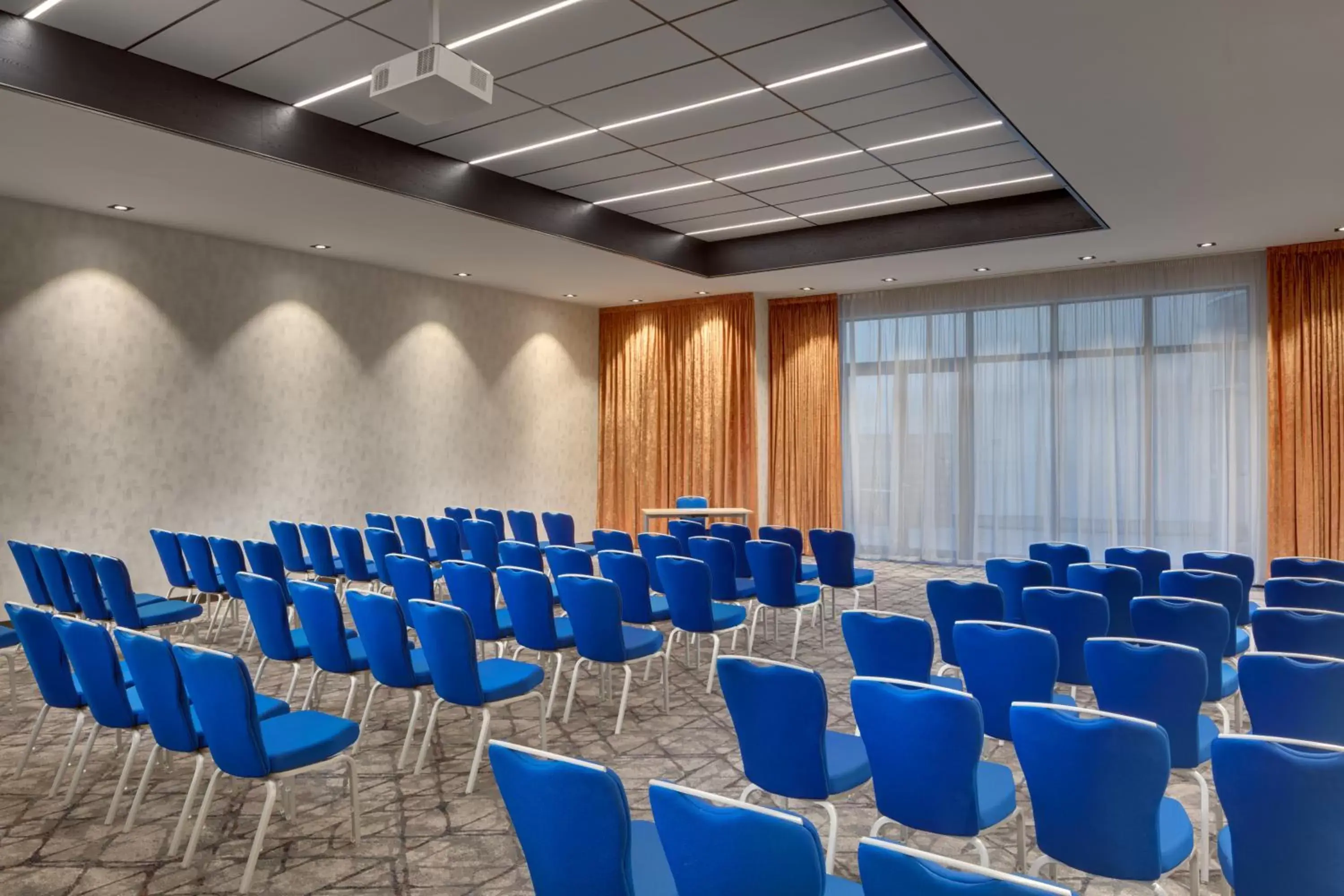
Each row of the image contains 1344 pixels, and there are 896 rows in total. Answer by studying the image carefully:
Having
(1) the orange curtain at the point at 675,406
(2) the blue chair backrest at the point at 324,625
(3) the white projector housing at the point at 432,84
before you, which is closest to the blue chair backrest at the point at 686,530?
(2) the blue chair backrest at the point at 324,625

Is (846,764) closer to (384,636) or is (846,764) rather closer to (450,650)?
(450,650)

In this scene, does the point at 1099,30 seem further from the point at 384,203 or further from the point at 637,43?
the point at 384,203

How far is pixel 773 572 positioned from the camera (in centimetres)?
689

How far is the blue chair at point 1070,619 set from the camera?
454 cm

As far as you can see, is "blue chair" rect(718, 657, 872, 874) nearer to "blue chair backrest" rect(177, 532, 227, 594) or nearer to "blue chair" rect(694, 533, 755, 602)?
"blue chair" rect(694, 533, 755, 602)

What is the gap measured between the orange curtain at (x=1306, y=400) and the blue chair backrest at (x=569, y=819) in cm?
1026

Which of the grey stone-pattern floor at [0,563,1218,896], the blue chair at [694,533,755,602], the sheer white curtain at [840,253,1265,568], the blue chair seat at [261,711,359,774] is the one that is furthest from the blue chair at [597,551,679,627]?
the sheer white curtain at [840,253,1265,568]

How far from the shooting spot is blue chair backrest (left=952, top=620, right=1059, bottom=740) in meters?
3.70

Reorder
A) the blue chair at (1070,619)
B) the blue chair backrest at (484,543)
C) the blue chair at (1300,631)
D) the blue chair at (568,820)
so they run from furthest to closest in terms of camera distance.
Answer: the blue chair backrest at (484,543)
the blue chair at (1070,619)
the blue chair at (1300,631)
the blue chair at (568,820)

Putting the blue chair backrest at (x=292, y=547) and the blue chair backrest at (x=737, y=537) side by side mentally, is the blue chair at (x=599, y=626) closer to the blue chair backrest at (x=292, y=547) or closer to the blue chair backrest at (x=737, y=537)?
the blue chair backrest at (x=737, y=537)

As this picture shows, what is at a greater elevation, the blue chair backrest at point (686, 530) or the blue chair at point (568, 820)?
the blue chair backrest at point (686, 530)

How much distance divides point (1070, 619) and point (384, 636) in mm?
3388

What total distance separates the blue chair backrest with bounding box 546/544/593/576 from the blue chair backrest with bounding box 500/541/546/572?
0.11 metres

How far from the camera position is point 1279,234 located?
932 centimetres
